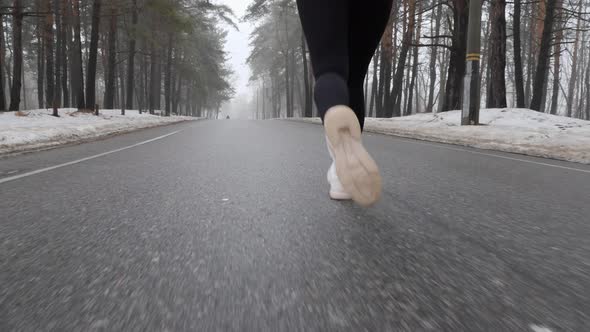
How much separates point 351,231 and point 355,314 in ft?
2.50

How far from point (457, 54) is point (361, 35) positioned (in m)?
14.1

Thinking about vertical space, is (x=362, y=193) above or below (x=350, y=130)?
below

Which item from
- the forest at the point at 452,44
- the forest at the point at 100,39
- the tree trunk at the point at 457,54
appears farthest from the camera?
the forest at the point at 100,39

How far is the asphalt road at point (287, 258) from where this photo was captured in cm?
94

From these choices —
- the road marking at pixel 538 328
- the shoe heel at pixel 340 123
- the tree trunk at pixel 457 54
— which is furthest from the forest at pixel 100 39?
the road marking at pixel 538 328

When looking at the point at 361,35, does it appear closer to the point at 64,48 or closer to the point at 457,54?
the point at 457,54

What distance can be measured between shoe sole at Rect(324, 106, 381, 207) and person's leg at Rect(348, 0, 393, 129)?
0.67 m

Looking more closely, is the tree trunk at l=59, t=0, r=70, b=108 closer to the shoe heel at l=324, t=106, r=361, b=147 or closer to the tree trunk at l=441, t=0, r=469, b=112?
the tree trunk at l=441, t=0, r=469, b=112

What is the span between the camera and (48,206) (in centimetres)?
217

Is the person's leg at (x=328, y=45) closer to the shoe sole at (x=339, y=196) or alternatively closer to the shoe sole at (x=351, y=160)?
the shoe sole at (x=351, y=160)

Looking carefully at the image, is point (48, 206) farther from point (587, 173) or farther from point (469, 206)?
point (587, 173)

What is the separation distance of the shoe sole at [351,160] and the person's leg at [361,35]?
67 centimetres

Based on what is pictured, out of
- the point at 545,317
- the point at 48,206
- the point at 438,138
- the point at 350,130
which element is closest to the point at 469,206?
the point at 350,130

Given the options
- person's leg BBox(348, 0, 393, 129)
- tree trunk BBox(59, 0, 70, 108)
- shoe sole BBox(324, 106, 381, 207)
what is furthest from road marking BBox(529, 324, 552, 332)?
tree trunk BBox(59, 0, 70, 108)
